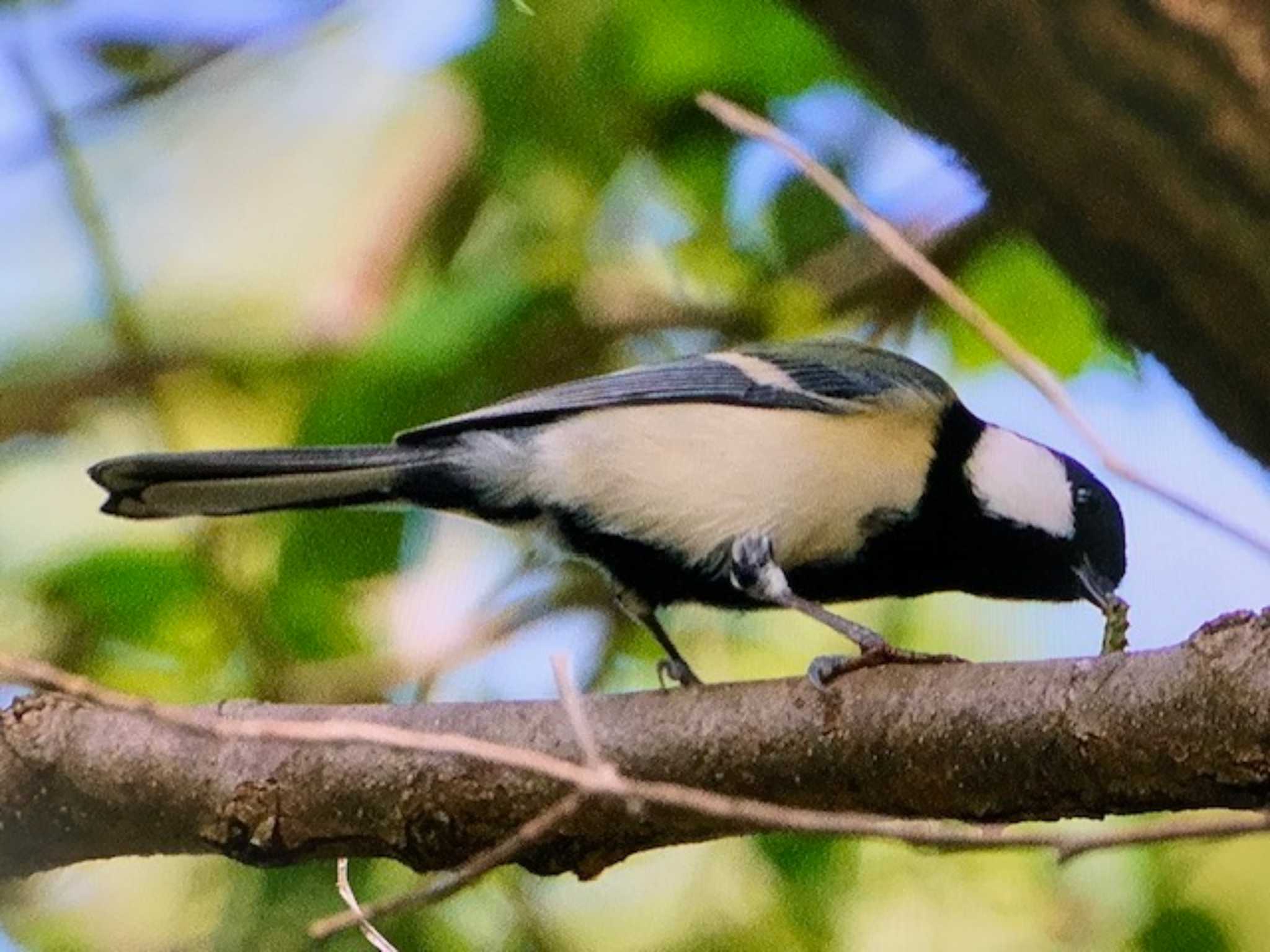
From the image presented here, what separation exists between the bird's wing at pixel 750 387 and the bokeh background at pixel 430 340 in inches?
5.0

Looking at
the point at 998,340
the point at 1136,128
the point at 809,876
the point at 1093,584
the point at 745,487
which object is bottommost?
the point at 809,876

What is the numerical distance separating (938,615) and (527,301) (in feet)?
2.33

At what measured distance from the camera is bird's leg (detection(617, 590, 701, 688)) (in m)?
1.80

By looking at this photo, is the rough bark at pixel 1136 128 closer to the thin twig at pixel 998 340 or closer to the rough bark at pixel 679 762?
the thin twig at pixel 998 340

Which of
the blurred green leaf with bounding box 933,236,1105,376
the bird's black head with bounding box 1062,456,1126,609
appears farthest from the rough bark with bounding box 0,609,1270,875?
the blurred green leaf with bounding box 933,236,1105,376

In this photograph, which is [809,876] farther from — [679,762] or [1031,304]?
[1031,304]

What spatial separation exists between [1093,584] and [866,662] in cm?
75

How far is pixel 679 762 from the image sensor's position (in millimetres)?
1302

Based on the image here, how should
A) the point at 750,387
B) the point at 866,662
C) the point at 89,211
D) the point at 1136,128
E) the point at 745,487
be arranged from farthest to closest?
1. the point at 89,211
2. the point at 750,387
3. the point at 745,487
4. the point at 866,662
5. the point at 1136,128

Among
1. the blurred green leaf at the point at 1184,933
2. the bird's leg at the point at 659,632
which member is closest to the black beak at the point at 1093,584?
the blurred green leaf at the point at 1184,933

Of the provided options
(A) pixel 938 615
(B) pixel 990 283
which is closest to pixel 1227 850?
(A) pixel 938 615

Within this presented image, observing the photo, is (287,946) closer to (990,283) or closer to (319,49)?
(990,283)

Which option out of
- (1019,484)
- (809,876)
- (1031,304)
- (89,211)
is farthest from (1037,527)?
(89,211)

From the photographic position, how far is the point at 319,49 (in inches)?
96.0
